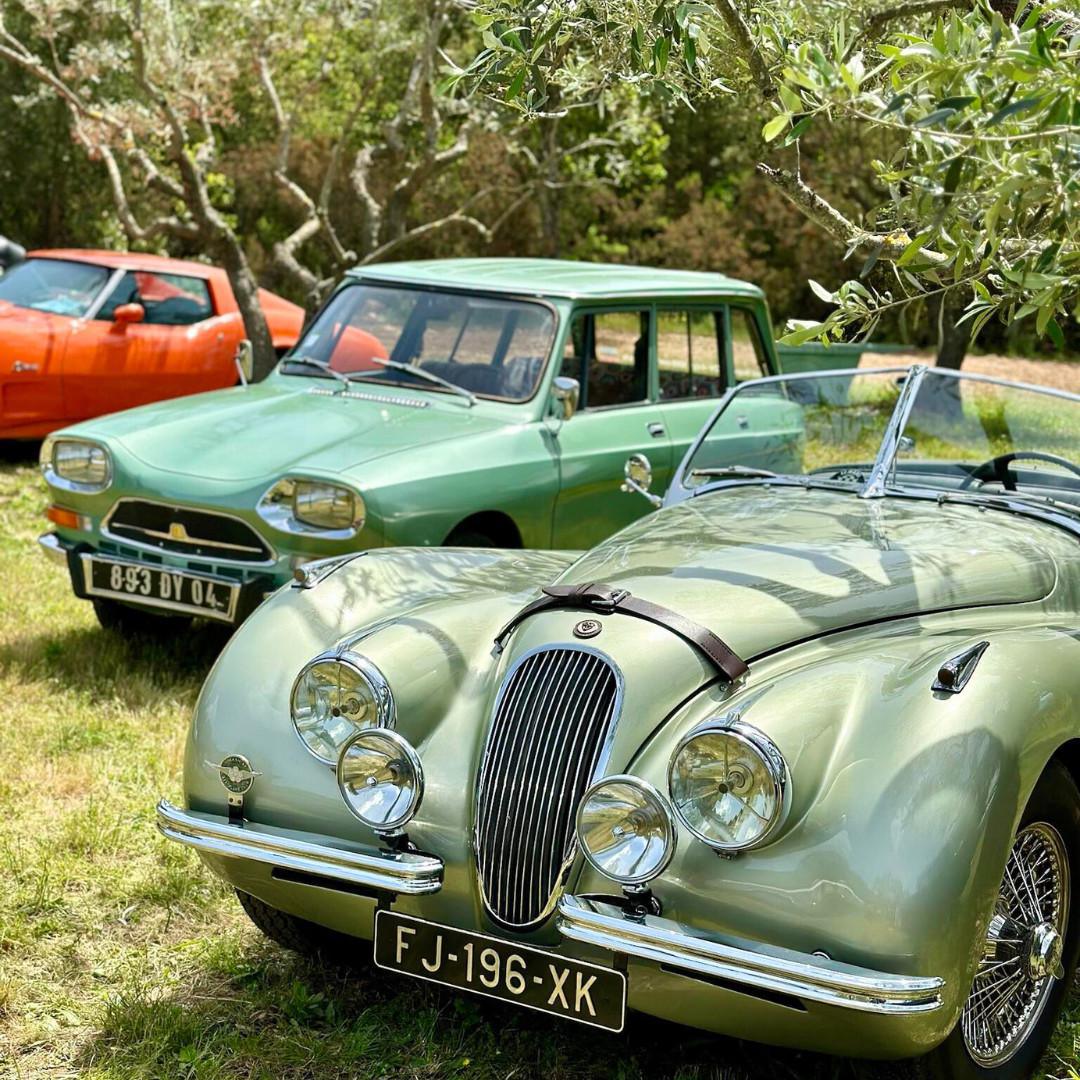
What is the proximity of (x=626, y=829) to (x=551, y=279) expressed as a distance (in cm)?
454

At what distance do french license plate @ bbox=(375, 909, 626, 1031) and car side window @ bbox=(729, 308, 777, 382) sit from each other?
510 centimetres

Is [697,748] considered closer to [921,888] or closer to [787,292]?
[921,888]

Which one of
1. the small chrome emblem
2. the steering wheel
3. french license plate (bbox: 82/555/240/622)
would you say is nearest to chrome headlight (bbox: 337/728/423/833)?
the small chrome emblem

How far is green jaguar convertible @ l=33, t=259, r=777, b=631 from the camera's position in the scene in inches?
229

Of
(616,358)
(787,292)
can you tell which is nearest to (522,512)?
(616,358)

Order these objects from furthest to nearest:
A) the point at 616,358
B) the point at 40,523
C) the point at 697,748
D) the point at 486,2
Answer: the point at 40,523 → the point at 616,358 → the point at 486,2 → the point at 697,748

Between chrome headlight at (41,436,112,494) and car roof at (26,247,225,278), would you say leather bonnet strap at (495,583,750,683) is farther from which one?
car roof at (26,247,225,278)

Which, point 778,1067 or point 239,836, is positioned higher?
point 239,836

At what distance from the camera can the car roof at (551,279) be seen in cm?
688

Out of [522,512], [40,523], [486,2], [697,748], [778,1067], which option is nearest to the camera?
[697,748]

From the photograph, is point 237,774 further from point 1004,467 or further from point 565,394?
point 565,394

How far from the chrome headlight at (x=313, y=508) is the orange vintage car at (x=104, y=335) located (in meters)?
5.39

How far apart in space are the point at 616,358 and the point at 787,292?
1821 cm

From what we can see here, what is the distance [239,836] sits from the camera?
340 cm
